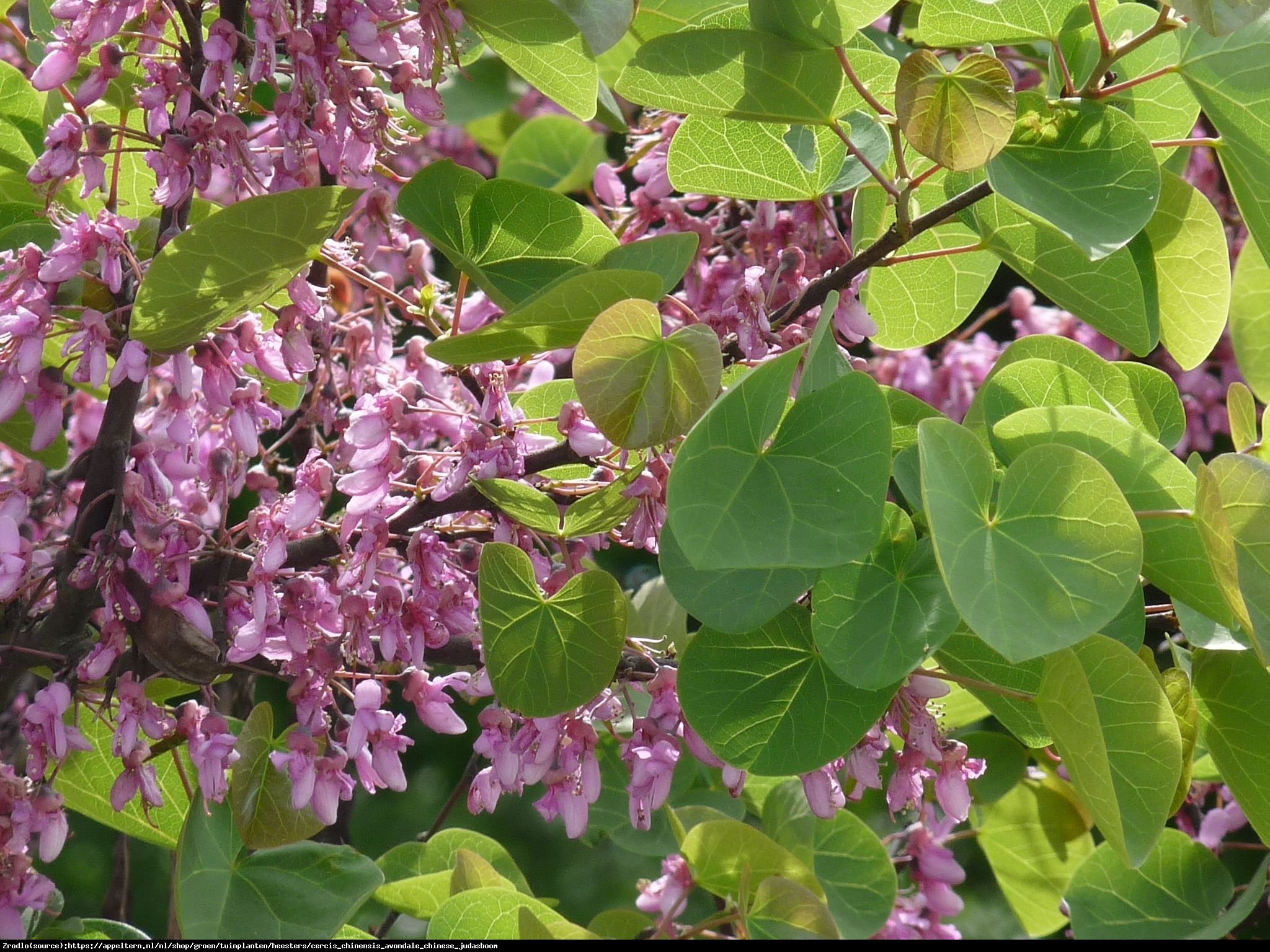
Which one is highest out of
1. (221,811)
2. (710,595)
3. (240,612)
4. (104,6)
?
(104,6)

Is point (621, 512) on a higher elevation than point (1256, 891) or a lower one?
higher

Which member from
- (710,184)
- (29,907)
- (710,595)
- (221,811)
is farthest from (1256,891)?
(29,907)

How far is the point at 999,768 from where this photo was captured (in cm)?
130

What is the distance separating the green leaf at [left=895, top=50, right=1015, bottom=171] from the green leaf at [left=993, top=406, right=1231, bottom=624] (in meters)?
0.17

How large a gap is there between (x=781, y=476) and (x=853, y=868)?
581 mm

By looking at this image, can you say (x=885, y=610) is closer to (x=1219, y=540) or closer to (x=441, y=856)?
(x=1219, y=540)

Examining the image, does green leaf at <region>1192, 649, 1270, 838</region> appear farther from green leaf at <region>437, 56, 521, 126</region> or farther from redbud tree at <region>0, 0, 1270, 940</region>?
A: green leaf at <region>437, 56, 521, 126</region>

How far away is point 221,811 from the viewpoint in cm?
91

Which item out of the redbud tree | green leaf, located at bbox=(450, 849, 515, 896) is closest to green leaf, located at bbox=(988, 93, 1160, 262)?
the redbud tree

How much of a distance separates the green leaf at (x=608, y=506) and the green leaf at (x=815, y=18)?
29 centimetres

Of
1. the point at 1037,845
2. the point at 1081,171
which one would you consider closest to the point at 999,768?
the point at 1037,845

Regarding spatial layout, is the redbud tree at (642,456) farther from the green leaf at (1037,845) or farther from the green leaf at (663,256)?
the green leaf at (1037,845)

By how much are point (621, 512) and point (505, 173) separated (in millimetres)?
863

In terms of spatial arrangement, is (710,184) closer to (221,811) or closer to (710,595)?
(710,595)
